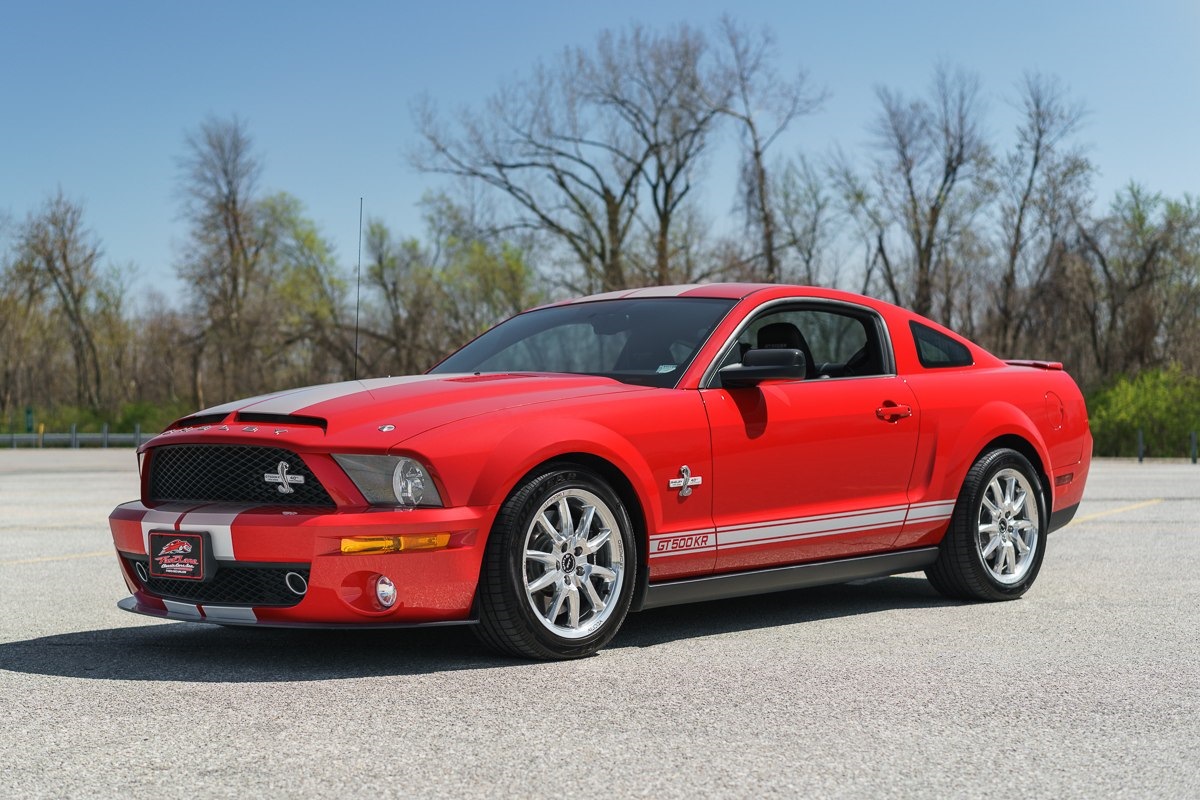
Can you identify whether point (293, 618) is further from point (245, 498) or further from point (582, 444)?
point (582, 444)

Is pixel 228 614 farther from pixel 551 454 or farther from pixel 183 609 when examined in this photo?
pixel 551 454

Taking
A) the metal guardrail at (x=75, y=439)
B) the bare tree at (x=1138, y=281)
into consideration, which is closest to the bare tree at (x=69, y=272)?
the metal guardrail at (x=75, y=439)

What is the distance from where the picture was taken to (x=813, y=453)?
646 centimetres

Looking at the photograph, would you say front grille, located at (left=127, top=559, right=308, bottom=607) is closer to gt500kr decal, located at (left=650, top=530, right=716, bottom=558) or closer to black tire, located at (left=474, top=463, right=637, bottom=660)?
black tire, located at (left=474, top=463, right=637, bottom=660)

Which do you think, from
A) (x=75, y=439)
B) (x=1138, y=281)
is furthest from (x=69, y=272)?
(x=1138, y=281)

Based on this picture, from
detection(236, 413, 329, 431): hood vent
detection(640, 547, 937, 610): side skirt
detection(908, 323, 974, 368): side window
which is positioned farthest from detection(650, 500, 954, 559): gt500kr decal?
detection(236, 413, 329, 431): hood vent

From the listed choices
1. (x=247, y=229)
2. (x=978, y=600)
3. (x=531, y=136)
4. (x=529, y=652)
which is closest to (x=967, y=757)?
(x=529, y=652)

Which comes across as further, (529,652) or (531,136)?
(531,136)

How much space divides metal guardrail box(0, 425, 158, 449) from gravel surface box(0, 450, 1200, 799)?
137ft

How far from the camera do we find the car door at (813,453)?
614 centimetres

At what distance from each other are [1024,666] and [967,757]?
5.31 feet

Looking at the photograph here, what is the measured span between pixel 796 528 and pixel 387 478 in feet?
6.92

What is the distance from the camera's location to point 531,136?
1729 inches

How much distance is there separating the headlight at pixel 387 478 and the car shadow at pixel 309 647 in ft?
2.23
